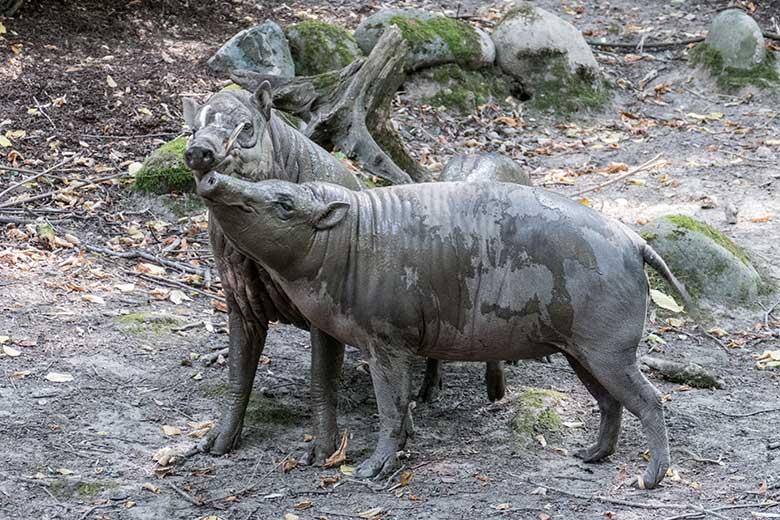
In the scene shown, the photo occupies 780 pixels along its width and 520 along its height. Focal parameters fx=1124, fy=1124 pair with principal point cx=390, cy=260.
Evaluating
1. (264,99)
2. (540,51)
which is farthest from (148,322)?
(540,51)

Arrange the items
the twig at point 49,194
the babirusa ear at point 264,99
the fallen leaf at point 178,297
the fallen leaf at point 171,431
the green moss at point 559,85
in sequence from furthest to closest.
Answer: the green moss at point 559,85
the twig at point 49,194
the fallen leaf at point 178,297
the fallen leaf at point 171,431
the babirusa ear at point 264,99

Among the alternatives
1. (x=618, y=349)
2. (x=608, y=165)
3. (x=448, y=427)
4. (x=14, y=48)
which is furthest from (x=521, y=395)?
(x=14, y=48)

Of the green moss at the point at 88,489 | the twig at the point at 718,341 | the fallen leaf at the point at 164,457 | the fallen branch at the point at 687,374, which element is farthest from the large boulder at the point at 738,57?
the green moss at the point at 88,489

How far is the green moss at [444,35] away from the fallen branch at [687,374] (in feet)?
20.4

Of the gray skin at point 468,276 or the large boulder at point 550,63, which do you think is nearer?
the gray skin at point 468,276

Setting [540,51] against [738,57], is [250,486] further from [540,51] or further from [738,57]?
[738,57]

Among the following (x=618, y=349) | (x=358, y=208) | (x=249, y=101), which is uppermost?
(x=249, y=101)

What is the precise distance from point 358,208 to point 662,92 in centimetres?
875

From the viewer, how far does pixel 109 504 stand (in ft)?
17.4

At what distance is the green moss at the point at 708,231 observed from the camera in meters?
8.67

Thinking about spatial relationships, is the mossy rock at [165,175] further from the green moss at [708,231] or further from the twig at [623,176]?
the green moss at [708,231]

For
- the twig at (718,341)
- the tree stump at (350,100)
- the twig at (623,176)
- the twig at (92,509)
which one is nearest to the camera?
the twig at (92,509)

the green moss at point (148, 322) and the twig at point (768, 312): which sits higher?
the twig at point (768, 312)

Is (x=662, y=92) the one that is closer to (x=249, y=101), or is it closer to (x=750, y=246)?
(x=750, y=246)
